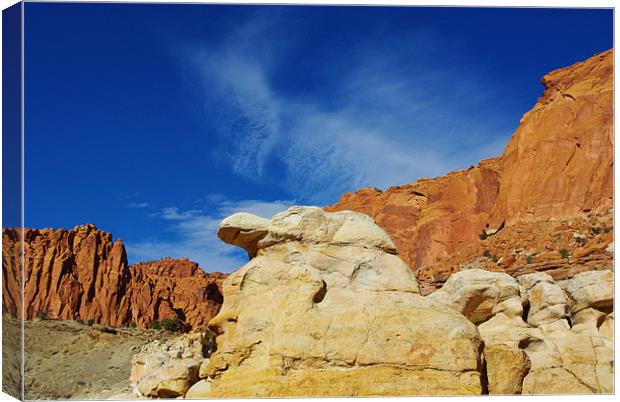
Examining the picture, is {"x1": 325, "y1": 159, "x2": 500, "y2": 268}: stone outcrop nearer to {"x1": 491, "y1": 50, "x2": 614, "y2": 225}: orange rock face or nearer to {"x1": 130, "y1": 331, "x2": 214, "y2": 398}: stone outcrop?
{"x1": 491, "y1": 50, "x2": 614, "y2": 225}: orange rock face

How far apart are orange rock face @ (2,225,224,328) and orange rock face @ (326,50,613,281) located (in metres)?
19.4

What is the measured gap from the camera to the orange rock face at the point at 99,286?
5128 cm

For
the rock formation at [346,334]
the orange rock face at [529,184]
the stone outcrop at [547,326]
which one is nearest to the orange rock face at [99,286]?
the orange rock face at [529,184]

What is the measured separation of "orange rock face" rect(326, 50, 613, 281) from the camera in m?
47.0

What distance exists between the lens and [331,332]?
9727 millimetres

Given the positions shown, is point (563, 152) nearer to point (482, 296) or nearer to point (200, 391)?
point (482, 296)

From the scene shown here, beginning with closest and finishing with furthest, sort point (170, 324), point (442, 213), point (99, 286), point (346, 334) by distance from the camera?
point (346, 334)
point (170, 324)
point (99, 286)
point (442, 213)

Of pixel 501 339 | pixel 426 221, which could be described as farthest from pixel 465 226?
pixel 501 339

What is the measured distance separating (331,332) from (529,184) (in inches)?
2032

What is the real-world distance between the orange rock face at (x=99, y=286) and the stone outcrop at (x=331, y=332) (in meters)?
29.2

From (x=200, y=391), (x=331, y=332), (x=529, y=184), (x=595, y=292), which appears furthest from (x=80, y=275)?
(x=331, y=332)

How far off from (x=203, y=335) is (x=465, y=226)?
60.4m

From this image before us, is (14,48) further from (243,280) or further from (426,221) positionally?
(426,221)

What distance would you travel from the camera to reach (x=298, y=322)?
9.72m
